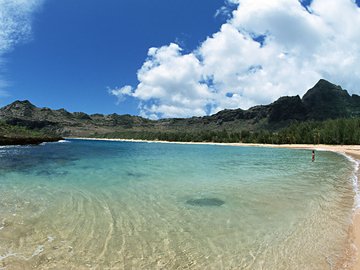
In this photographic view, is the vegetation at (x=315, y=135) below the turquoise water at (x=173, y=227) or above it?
above

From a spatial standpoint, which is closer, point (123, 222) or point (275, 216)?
point (123, 222)

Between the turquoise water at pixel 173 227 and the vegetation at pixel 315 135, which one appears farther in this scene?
the vegetation at pixel 315 135

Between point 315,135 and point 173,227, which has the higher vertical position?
point 315,135

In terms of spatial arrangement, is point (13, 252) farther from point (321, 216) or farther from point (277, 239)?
point (321, 216)

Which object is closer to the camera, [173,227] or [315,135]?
[173,227]

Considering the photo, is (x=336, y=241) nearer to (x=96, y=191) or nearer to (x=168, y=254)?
(x=168, y=254)

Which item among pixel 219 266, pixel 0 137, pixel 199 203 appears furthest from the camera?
pixel 0 137

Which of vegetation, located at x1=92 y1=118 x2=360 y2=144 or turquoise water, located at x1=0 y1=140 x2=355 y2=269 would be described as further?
vegetation, located at x1=92 y1=118 x2=360 y2=144

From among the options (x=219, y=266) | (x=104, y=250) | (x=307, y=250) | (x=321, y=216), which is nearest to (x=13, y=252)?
(x=104, y=250)

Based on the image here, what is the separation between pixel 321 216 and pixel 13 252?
13822 mm

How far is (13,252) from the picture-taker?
8.98 metres

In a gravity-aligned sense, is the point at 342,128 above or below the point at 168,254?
above

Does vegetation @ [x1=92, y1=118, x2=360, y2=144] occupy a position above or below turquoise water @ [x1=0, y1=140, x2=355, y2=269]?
above

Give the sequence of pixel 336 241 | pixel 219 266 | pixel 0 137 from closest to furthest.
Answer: pixel 219 266
pixel 336 241
pixel 0 137
